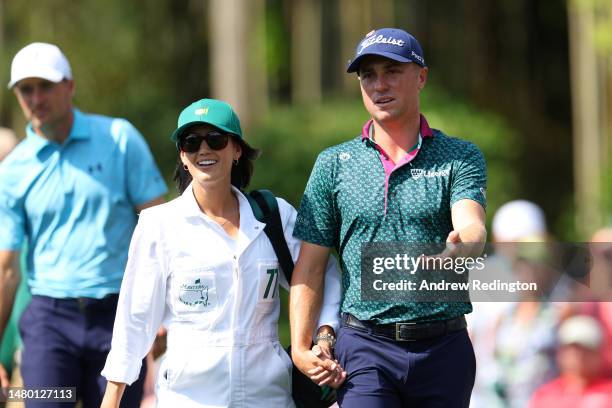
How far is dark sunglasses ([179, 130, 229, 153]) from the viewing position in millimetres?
5176

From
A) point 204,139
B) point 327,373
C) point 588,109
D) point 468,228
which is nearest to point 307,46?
point 588,109

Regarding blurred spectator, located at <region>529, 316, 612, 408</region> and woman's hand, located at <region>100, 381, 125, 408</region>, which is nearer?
woman's hand, located at <region>100, 381, 125, 408</region>

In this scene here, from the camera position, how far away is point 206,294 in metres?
5.15

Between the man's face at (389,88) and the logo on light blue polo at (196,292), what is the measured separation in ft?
3.18

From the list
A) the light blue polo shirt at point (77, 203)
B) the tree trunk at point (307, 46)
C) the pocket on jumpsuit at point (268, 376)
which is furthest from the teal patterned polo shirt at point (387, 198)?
the tree trunk at point (307, 46)

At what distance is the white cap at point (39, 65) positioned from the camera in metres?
6.33

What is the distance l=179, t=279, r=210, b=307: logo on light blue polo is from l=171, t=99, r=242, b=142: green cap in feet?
1.97

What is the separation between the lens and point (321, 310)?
525 cm

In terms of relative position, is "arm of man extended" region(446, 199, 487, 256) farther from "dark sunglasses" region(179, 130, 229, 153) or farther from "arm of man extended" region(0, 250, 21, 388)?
"arm of man extended" region(0, 250, 21, 388)

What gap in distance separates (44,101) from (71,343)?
3.96 feet

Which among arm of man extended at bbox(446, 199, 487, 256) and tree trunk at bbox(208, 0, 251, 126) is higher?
tree trunk at bbox(208, 0, 251, 126)

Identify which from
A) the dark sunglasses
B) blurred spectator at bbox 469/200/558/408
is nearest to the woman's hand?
the dark sunglasses

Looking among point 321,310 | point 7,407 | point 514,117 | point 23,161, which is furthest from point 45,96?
point 514,117

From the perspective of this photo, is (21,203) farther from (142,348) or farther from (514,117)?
(514,117)
